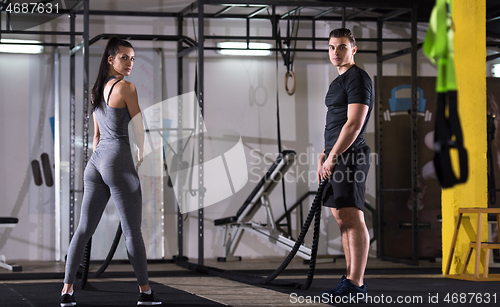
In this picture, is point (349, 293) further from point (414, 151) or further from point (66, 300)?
point (414, 151)

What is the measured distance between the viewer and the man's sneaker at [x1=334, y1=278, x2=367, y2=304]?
3129mm

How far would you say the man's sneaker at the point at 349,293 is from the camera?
313cm

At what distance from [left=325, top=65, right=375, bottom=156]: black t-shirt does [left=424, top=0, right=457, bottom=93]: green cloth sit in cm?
174

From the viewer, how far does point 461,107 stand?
450cm

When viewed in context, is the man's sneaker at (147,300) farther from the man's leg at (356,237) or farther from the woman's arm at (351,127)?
the woman's arm at (351,127)

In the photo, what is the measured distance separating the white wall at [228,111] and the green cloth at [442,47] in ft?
16.6

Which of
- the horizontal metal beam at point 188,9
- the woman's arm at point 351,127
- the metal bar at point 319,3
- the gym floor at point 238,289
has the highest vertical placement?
the horizontal metal beam at point 188,9

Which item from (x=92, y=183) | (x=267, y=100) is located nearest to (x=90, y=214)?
(x=92, y=183)

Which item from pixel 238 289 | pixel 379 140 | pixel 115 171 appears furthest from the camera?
pixel 379 140

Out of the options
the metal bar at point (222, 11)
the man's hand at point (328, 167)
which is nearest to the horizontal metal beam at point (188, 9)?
the metal bar at point (222, 11)

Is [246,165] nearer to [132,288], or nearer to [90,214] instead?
[132,288]

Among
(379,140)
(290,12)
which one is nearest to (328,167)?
(379,140)

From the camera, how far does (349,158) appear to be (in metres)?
3.08

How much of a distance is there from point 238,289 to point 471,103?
91.1 inches
